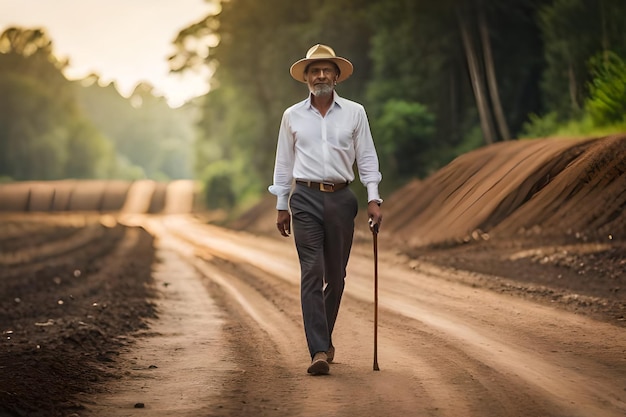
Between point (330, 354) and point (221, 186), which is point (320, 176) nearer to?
point (330, 354)

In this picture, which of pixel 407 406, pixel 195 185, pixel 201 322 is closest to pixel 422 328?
pixel 201 322

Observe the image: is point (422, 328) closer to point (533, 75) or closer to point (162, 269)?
point (162, 269)

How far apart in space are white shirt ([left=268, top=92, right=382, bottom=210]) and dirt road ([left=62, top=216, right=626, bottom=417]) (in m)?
1.42

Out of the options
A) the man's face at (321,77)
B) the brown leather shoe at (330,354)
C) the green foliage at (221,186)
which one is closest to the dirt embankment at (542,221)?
the brown leather shoe at (330,354)

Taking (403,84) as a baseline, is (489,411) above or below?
below

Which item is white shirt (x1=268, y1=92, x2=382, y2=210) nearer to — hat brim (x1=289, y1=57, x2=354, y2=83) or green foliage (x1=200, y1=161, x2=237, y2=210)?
hat brim (x1=289, y1=57, x2=354, y2=83)

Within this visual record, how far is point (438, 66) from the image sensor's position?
29.1 metres

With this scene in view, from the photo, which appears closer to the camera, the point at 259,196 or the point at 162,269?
the point at 162,269

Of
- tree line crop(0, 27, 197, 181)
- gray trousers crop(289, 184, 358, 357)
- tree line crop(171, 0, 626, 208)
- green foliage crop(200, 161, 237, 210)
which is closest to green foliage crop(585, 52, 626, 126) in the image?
tree line crop(171, 0, 626, 208)

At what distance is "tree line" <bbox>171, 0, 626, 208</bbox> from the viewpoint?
22.1m

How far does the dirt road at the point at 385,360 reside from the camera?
5.52m

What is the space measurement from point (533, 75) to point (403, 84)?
4.35 metres

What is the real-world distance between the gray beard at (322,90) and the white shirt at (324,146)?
3.2 inches

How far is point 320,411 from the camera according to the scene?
17.5 feet
